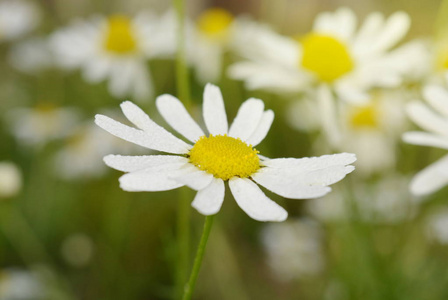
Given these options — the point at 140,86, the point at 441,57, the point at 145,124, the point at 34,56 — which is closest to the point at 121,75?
the point at 140,86

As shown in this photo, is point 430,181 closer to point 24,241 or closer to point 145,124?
point 145,124

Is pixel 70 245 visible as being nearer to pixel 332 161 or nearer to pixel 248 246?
pixel 248 246

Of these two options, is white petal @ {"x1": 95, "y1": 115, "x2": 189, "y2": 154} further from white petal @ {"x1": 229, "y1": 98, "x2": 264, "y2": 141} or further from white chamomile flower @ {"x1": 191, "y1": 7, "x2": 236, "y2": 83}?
white chamomile flower @ {"x1": 191, "y1": 7, "x2": 236, "y2": 83}

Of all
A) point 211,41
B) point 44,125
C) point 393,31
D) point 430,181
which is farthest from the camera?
point 211,41

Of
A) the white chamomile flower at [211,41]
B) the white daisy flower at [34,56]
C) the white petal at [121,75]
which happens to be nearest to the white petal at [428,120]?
the white petal at [121,75]

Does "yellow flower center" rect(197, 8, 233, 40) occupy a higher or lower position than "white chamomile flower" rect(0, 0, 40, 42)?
higher

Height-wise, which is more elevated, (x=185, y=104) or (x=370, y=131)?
(x=185, y=104)

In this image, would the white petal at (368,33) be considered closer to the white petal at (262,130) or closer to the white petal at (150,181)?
the white petal at (262,130)

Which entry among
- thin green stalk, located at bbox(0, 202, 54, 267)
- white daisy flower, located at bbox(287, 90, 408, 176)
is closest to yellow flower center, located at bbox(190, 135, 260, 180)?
thin green stalk, located at bbox(0, 202, 54, 267)
